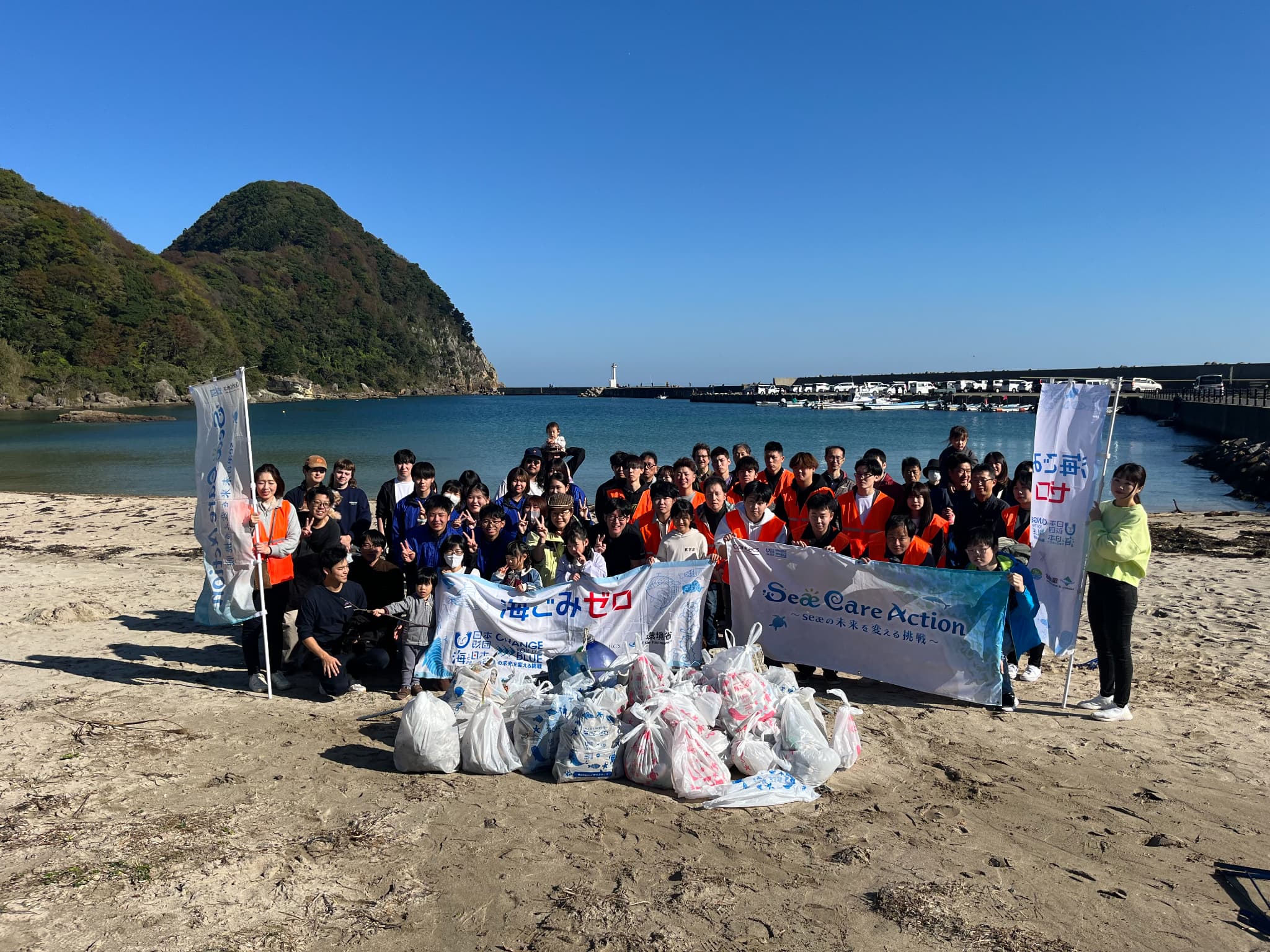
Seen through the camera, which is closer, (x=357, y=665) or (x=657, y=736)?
(x=657, y=736)

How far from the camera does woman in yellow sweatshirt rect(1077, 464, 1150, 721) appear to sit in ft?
18.5

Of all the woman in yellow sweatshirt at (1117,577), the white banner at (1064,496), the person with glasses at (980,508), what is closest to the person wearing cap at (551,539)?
the person with glasses at (980,508)

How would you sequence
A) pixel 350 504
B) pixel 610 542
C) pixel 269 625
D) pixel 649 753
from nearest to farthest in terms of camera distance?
1. pixel 649 753
2. pixel 269 625
3. pixel 610 542
4. pixel 350 504

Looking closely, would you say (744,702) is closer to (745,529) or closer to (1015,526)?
(745,529)

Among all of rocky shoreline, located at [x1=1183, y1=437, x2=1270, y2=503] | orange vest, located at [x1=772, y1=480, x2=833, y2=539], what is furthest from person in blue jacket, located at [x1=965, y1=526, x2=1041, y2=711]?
rocky shoreline, located at [x1=1183, y1=437, x2=1270, y2=503]

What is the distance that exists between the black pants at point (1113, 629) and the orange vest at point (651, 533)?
11.2 ft

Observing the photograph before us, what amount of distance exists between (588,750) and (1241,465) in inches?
1090

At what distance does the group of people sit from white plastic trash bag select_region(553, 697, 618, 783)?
65.3 inches

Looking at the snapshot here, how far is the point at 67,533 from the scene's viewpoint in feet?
46.4

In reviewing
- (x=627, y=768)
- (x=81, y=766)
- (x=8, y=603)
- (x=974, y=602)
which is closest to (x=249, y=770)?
(x=81, y=766)

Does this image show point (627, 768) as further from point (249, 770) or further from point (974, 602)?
point (974, 602)

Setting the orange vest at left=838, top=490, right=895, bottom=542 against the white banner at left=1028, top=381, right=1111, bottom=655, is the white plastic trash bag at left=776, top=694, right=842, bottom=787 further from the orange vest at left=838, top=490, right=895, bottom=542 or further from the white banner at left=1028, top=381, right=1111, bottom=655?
the white banner at left=1028, top=381, right=1111, bottom=655

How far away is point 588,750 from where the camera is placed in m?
4.69

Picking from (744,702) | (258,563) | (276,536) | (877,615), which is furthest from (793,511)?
(258,563)
